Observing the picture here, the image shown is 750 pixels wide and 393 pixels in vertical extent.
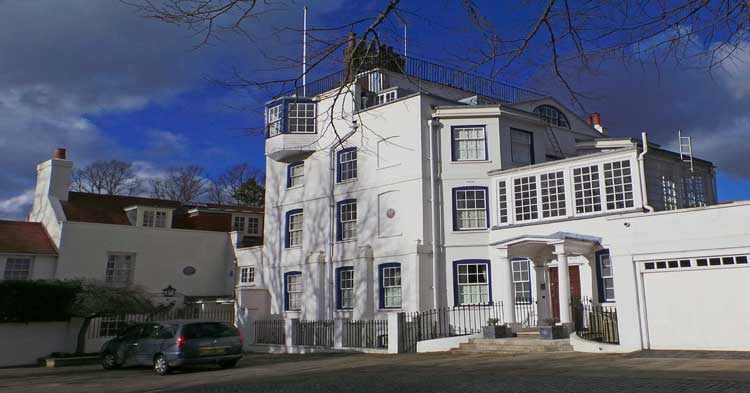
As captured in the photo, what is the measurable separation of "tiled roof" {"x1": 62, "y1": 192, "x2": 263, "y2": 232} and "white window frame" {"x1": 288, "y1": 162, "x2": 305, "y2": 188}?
742 cm

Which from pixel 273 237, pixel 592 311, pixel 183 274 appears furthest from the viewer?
pixel 183 274

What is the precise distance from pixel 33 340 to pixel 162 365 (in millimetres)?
9641

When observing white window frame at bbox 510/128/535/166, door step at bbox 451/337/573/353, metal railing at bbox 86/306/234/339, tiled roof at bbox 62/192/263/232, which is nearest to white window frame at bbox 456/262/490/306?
door step at bbox 451/337/573/353

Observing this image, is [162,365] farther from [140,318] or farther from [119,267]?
[119,267]

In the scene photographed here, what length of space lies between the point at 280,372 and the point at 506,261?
27.4ft

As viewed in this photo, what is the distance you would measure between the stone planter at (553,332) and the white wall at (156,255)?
62.6 feet

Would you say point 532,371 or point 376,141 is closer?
point 532,371

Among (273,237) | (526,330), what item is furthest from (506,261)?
(273,237)

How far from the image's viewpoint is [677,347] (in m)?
16.3

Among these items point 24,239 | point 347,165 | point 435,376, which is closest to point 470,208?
point 347,165

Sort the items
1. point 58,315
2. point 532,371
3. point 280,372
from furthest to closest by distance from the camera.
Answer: point 58,315 → point 280,372 → point 532,371

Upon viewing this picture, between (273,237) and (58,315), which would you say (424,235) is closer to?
(273,237)

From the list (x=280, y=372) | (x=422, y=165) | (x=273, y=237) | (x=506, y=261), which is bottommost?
(x=280, y=372)

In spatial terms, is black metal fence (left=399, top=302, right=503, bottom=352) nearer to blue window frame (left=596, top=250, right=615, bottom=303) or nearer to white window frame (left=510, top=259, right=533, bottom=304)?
white window frame (left=510, top=259, right=533, bottom=304)
